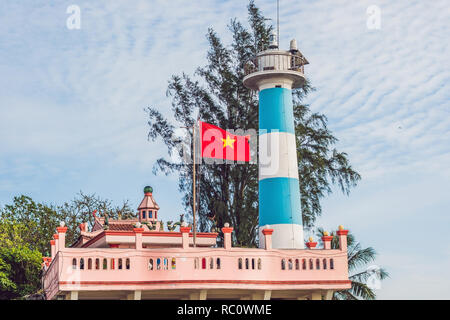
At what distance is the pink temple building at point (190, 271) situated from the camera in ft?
89.5

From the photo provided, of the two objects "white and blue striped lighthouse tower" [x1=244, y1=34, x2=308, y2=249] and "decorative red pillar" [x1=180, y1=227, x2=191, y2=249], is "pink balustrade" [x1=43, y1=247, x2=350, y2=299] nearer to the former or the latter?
"decorative red pillar" [x1=180, y1=227, x2=191, y2=249]

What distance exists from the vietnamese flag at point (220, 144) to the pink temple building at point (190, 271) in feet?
12.6

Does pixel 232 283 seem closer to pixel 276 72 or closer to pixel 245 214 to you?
pixel 276 72

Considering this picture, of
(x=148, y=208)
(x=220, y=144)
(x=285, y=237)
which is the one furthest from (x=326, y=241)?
(x=148, y=208)

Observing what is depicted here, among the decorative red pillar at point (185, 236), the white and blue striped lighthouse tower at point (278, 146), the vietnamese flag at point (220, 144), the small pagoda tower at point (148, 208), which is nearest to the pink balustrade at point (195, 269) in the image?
the decorative red pillar at point (185, 236)

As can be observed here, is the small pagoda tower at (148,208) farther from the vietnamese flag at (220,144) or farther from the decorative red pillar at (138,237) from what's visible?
the decorative red pillar at (138,237)

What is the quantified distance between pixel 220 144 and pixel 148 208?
4892 mm

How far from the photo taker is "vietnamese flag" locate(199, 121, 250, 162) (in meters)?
31.0

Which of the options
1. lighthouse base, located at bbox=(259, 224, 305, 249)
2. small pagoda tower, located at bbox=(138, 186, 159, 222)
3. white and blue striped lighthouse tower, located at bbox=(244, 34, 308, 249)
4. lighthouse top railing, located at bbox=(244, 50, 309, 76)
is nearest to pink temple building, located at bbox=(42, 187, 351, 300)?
lighthouse base, located at bbox=(259, 224, 305, 249)

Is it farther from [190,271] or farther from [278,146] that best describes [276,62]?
[190,271]
